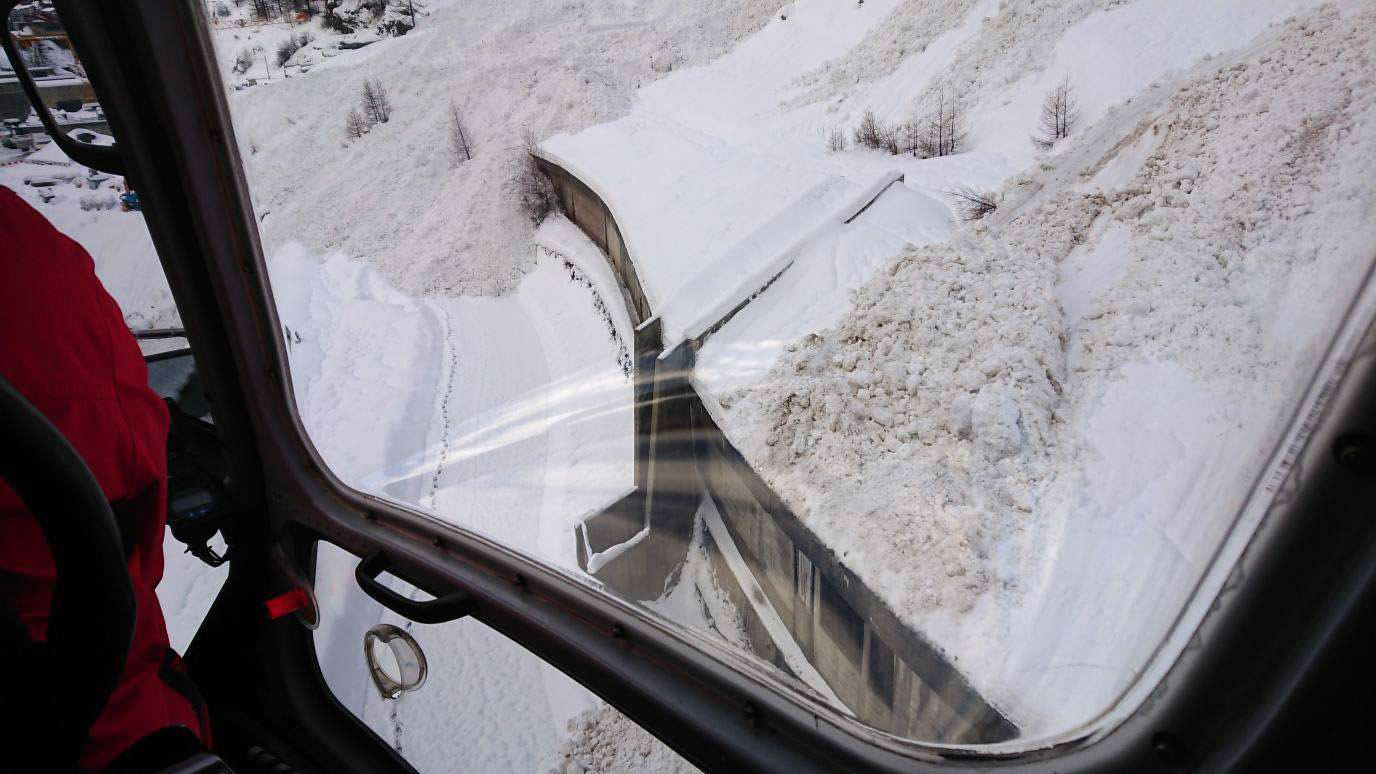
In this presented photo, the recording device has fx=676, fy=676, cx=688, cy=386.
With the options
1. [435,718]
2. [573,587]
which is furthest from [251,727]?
[573,587]

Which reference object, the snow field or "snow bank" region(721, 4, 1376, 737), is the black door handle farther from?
"snow bank" region(721, 4, 1376, 737)

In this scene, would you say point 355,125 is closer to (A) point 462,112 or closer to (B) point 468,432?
(A) point 462,112

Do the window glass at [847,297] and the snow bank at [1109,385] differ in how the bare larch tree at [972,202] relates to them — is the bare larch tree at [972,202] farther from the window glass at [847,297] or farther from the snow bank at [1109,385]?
the snow bank at [1109,385]

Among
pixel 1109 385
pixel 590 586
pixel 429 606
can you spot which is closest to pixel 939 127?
pixel 1109 385

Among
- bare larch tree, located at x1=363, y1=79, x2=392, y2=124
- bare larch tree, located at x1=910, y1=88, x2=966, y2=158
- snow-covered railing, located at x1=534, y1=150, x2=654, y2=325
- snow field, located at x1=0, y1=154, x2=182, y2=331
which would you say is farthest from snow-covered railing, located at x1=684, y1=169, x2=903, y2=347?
snow field, located at x1=0, y1=154, x2=182, y2=331

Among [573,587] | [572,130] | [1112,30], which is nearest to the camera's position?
[573,587]

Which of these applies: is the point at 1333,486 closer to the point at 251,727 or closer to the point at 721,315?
the point at 251,727
